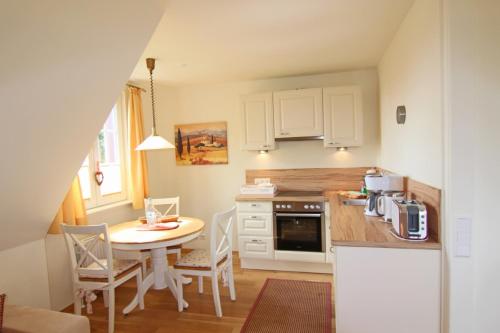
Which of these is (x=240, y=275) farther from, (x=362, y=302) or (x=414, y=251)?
(x=414, y=251)

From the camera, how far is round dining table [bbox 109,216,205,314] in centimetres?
250

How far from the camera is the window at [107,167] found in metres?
3.24

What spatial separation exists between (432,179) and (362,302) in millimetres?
847

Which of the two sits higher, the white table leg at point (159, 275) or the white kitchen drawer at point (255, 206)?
the white kitchen drawer at point (255, 206)

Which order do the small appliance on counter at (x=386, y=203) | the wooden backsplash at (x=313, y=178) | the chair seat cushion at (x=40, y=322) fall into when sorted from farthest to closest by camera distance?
the wooden backsplash at (x=313, y=178), the small appliance on counter at (x=386, y=203), the chair seat cushion at (x=40, y=322)

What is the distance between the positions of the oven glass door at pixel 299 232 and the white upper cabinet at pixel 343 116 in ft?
3.07

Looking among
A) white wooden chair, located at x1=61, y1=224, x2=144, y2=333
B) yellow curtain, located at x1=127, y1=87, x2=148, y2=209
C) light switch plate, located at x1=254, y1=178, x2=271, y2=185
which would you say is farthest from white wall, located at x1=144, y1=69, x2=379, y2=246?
white wooden chair, located at x1=61, y1=224, x2=144, y2=333

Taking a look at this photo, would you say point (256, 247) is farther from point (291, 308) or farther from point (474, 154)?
point (474, 154)

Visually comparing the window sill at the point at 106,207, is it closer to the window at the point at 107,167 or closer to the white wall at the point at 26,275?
the window at the point at 107,167

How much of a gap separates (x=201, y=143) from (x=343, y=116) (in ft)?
6.57

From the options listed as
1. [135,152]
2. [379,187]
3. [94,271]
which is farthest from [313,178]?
[94,271]

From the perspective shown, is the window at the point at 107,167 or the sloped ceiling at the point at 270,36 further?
the window at the point at 107,167

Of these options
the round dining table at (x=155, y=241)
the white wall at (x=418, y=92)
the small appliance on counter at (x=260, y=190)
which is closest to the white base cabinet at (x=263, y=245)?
the small appliance on counter at (x=260, y=190)

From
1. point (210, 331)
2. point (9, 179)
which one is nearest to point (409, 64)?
point (210, 331)
